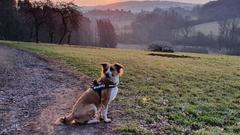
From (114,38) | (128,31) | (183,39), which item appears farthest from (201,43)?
(114,38)

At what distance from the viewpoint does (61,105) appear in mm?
12633

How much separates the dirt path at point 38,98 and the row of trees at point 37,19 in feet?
149

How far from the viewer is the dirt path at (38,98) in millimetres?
10078

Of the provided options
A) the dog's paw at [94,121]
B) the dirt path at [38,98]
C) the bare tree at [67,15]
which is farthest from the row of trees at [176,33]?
the dog's paw at [94,121]

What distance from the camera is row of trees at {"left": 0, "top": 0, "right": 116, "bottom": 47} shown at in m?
66.6

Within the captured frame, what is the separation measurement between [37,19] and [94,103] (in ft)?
191

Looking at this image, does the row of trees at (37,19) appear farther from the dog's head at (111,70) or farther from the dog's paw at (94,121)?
the dog's paw at (94,121)

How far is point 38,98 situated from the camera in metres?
13.6

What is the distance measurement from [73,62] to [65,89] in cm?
960

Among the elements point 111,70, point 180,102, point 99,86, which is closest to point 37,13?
point 180,102

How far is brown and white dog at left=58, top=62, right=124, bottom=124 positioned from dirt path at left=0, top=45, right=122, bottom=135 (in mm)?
220

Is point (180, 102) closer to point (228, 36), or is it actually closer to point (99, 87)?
Answer: point (99, 87)

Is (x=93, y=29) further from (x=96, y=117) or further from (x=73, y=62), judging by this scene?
(x=96, y=117)

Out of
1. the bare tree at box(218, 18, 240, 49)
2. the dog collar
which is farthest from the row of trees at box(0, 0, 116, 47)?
the bare tree at box(218, 18, 240, 49)
